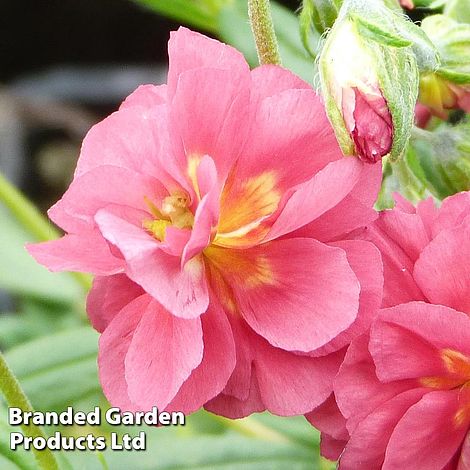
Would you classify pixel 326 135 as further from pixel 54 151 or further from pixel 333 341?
pixel 54 151

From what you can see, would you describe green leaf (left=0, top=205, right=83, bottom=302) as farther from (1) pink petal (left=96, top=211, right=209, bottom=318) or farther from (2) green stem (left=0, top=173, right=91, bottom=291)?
(1) pink petal (left=96, top=211, right=209, bottom=318)

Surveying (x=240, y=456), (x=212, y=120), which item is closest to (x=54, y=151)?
(x=240, y=456)

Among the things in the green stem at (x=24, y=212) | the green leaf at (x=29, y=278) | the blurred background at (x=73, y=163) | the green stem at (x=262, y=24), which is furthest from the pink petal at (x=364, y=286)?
the green leaf at (x=29, y=278)

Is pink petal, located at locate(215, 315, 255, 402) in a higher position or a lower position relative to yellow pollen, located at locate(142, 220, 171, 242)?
lower

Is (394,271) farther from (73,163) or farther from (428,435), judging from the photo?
(73,163)

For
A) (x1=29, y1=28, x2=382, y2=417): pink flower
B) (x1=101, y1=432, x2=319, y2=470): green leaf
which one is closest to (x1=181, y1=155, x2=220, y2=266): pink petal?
(x1=29, y1=28, x2=382, y2=417): pink flower

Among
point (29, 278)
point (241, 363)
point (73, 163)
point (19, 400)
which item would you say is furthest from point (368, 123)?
point (73, 163)
